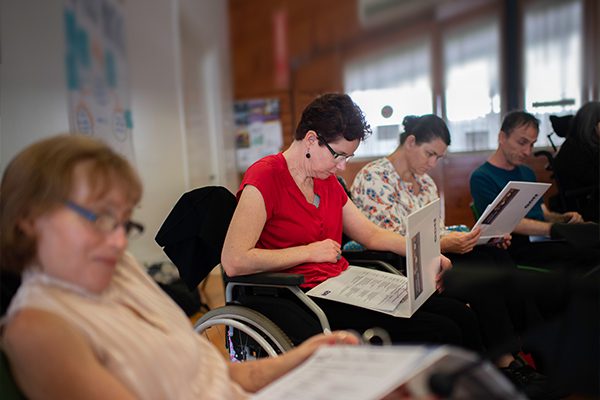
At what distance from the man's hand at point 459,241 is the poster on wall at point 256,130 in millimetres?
1832

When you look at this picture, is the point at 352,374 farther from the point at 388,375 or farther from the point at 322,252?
the point at 322,252

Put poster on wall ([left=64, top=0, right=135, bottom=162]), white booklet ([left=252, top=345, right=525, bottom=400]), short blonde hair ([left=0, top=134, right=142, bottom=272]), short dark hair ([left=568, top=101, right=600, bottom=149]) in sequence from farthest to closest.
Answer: short dark hair ([left=568, top=101, right=600, bottom=149])
poster on wall ([left=64, top=0, right=135, bottom=162])
short blonde hair ([left=0, top=134, right=142, bottom=272])
white booklet ([left=252, top=345, right=525, bottom=400])

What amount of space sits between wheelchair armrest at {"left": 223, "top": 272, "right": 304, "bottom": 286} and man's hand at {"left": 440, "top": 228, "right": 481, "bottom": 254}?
735 millimetres

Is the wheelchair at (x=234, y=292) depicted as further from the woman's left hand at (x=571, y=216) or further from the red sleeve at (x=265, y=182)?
the woman's left hand at (x=571, y=216)

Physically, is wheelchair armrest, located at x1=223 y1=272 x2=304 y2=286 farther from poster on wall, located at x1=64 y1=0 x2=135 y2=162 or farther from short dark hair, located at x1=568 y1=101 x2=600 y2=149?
short dark hair, located at x1=568 y1=101 x2=600 y2=149

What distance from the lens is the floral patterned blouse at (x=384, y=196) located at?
84.0 inches

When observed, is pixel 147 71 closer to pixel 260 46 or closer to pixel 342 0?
pixel 260 46

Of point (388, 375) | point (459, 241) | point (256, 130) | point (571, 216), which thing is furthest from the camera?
point (256, 130)

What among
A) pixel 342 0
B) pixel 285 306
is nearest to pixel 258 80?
pixel 342 0

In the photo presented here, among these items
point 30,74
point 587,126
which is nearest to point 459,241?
point 587,126

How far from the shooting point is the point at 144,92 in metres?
3.71

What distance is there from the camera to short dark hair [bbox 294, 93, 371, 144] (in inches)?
68.8

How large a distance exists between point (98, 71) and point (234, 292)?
5.51ft

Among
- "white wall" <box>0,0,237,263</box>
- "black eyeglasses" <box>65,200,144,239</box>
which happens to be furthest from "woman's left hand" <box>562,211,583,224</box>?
"black eyeglasses" <box>65,200,144,239</box>
